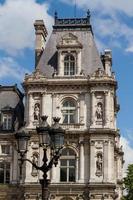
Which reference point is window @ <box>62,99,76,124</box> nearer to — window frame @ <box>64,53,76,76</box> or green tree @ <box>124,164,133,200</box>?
window frame @ <box>64,53,76,76</box>

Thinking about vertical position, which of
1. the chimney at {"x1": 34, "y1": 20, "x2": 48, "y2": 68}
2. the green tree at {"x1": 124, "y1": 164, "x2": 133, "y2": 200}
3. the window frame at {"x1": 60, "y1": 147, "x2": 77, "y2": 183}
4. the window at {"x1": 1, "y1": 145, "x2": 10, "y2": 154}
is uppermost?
the chimney at {"x1": 34, "y1": 20, "x2": 48, "y2": 68}

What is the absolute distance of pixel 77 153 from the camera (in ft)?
189

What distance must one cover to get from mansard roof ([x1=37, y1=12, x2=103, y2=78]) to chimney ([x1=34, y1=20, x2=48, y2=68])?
181 cm

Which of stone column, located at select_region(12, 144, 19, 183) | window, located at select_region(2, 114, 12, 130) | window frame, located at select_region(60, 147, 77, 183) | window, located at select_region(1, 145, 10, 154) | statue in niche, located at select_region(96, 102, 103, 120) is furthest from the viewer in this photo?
window, located at select_region(2, 114, 12, 130)

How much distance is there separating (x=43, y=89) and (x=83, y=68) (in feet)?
16.4

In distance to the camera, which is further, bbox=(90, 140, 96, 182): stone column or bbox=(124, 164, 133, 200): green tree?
bbox=(124, 164, 133, 200): green tree

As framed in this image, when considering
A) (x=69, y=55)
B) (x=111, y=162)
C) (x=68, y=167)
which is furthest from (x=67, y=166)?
(x=69, y=55)

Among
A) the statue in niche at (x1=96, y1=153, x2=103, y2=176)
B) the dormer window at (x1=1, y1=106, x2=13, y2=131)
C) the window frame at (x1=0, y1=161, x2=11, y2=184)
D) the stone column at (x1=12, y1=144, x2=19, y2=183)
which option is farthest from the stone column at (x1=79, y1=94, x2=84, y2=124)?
the window frame at (x1=0, y1=161, x2=11, y2=184)

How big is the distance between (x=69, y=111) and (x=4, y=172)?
9331 millimetres

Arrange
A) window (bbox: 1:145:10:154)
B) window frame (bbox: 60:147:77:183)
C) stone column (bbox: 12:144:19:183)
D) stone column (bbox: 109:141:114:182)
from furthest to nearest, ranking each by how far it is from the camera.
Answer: window (bbox: 1:145:10:154)
stone column (bbox: 12:144:19:183)
window frame (bbox: 60:147:77:183)
stone column (bbox: 109:141:114:182)

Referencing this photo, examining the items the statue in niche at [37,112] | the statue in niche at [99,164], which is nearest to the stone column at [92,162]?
the statue in niche at [99,164]

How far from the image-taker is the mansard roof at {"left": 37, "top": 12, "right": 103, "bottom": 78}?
200ft

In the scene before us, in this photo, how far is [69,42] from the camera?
199 feet

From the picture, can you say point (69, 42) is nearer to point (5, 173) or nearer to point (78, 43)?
point (78, 43)
